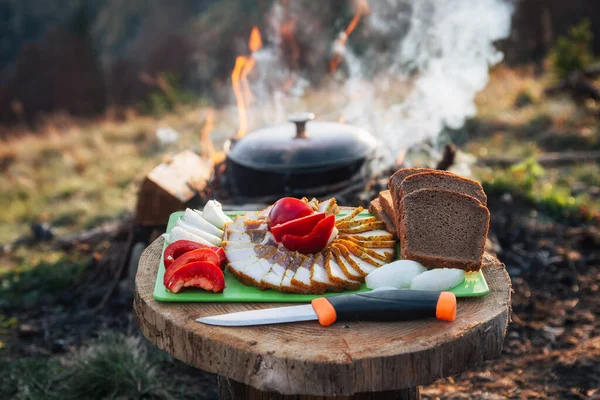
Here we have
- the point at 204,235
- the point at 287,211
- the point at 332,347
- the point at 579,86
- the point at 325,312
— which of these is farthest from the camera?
the point at 579,86

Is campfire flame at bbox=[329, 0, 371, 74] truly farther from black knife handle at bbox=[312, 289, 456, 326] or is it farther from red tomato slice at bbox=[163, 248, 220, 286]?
black knife handle at bbox=[312, 289, 456, 326]

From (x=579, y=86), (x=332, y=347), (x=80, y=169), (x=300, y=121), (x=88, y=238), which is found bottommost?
(x=88, y=238)

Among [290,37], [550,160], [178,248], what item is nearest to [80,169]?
[550,160]

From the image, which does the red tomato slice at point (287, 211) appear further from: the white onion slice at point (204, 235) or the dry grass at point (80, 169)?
the dry grass at point (80, 169)

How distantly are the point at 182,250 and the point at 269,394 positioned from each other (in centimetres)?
76

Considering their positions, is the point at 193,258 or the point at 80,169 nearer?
the point at 193,258

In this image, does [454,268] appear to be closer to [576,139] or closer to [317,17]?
[576,139]

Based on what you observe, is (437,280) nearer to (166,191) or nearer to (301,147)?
(301,147)

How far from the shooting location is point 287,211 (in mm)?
2857

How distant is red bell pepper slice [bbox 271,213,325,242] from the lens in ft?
9.00

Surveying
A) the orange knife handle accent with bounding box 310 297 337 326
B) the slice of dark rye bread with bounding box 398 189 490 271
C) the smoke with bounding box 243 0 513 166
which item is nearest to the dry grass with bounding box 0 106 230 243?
the smoke with bounding box 243 0 513 166

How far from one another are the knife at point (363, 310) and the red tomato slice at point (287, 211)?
559mm

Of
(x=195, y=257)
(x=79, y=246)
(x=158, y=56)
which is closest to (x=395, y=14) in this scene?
(x=79, y=246)

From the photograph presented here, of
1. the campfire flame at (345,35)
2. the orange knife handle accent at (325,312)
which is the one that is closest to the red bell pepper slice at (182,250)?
the orange knife handle accent at (325,312)
